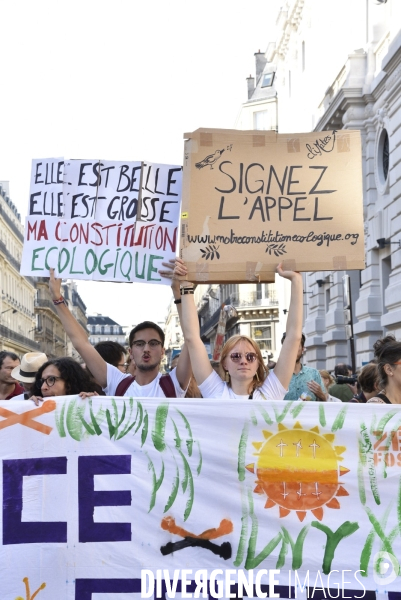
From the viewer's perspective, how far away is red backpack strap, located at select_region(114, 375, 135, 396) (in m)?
5.39

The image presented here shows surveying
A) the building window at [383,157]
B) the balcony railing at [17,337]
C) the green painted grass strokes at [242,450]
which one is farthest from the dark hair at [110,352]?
the balcony railing at [17,337]

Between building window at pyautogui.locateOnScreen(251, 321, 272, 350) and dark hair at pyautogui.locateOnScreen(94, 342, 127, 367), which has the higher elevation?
building window at pyautogui.locateOnScreen(251, 321, 272, 350)

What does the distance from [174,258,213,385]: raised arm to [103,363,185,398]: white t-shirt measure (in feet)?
1.00

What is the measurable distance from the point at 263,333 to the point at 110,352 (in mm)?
55909

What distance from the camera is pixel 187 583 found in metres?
4.44

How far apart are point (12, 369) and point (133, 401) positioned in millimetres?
2220

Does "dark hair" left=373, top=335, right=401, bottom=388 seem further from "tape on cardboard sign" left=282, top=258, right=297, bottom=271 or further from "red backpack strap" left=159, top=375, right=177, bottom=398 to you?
"red backpack strap" left=159, top=375, right=177, bottom=398

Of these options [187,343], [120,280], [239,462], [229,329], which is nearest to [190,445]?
[239,462]

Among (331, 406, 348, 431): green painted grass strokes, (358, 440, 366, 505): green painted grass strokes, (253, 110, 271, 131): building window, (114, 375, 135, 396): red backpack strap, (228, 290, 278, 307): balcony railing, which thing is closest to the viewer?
(358, 440, 366, 505): green painted grass strokes

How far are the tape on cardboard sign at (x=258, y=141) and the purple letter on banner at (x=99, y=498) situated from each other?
194 centimetres

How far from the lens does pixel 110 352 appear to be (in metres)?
7.05

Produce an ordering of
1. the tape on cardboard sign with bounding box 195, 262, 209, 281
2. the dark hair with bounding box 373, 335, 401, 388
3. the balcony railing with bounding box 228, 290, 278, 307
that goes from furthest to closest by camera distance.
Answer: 1. the balcony railing with bounding box 228, 290, 278, 307
2. the tape on cardboard sign with bounding box 195, 262, 209, 281
3. the dark hair with bounding box 373, 335, 401, 388

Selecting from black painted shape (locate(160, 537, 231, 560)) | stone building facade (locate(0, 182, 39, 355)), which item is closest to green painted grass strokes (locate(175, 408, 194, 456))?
black painted shape (locate(160, 537, 231, 560))

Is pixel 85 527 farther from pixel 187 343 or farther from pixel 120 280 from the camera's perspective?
pixel 120 280
